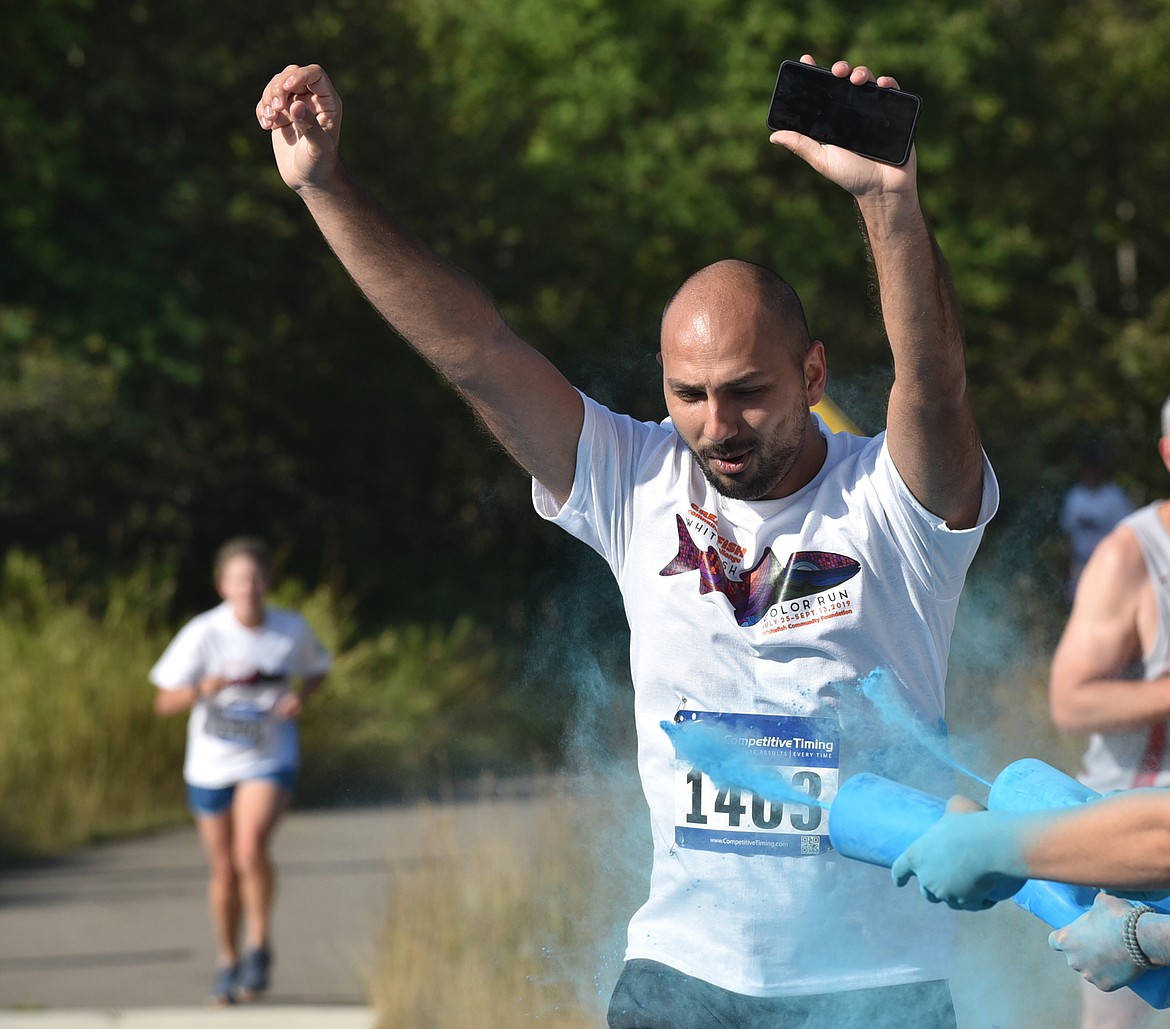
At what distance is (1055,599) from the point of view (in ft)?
22.9

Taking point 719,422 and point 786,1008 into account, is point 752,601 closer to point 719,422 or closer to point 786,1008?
point 719,422

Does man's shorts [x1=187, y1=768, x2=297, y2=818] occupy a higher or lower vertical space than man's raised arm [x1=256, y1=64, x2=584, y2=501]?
lower

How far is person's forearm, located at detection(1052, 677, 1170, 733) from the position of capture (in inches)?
155

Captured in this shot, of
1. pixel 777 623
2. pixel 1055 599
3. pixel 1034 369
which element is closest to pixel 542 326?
pixel 1034 369

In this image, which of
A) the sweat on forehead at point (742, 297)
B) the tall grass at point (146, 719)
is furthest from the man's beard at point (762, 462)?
the tall grass at point (146, 719)

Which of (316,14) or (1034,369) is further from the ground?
(316,14)

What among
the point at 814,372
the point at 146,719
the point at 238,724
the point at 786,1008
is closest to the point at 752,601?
the point at 814,372

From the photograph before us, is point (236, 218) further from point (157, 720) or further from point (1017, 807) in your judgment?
point (1017, 807)

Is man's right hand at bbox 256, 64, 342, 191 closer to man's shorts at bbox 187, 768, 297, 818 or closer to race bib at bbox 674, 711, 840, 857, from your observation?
race bib at bbox 674, 711, 840, 857

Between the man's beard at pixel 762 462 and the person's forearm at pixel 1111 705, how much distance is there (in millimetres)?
1600

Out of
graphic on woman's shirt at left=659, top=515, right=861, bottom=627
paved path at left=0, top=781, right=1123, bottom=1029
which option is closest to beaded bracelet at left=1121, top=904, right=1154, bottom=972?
graphic on woman's shirt at left=659, top=515, right=861, bottom=627

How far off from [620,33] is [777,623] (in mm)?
17988

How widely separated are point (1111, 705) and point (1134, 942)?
6.40 ft

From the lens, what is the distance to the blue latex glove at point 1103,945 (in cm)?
212
